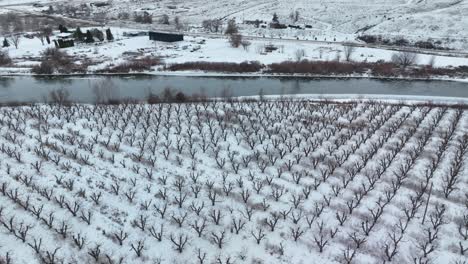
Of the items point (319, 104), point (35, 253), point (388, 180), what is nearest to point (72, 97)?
point (319, 104)

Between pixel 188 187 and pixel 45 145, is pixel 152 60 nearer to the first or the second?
pixel 45 145

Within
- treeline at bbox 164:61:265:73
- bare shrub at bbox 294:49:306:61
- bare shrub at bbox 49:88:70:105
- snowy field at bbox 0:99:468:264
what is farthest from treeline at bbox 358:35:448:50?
bare shrub at bbox 49:88:70:105

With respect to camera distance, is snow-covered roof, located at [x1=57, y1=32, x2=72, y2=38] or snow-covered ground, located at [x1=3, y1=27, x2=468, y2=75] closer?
snow-covered ground, located at [x1=3, y1=27, x2=468, y2=75]

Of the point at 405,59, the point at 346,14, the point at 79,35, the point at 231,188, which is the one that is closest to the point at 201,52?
the point at 79,35

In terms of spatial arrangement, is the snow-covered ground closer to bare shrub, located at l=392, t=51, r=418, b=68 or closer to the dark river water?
bare shrub, located at l=392, t=51, r=418, b=68

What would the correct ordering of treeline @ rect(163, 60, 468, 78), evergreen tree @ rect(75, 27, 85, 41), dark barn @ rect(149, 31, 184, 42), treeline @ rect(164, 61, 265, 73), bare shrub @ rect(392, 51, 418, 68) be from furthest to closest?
1. evergreen tree @ rect(75, 27, 85, 41)
2. dark barn @ rect(149, 31, 184, 42)
3. bare shrub @ rect(392, 51, 418, 68)
4. treeline @ rect(164, 61, 265, 73)
5. treeline @ rect(163, 60, 468, 78)

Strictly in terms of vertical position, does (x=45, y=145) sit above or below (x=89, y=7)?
below

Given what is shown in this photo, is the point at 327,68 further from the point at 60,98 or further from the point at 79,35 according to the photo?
the point at 79,35
